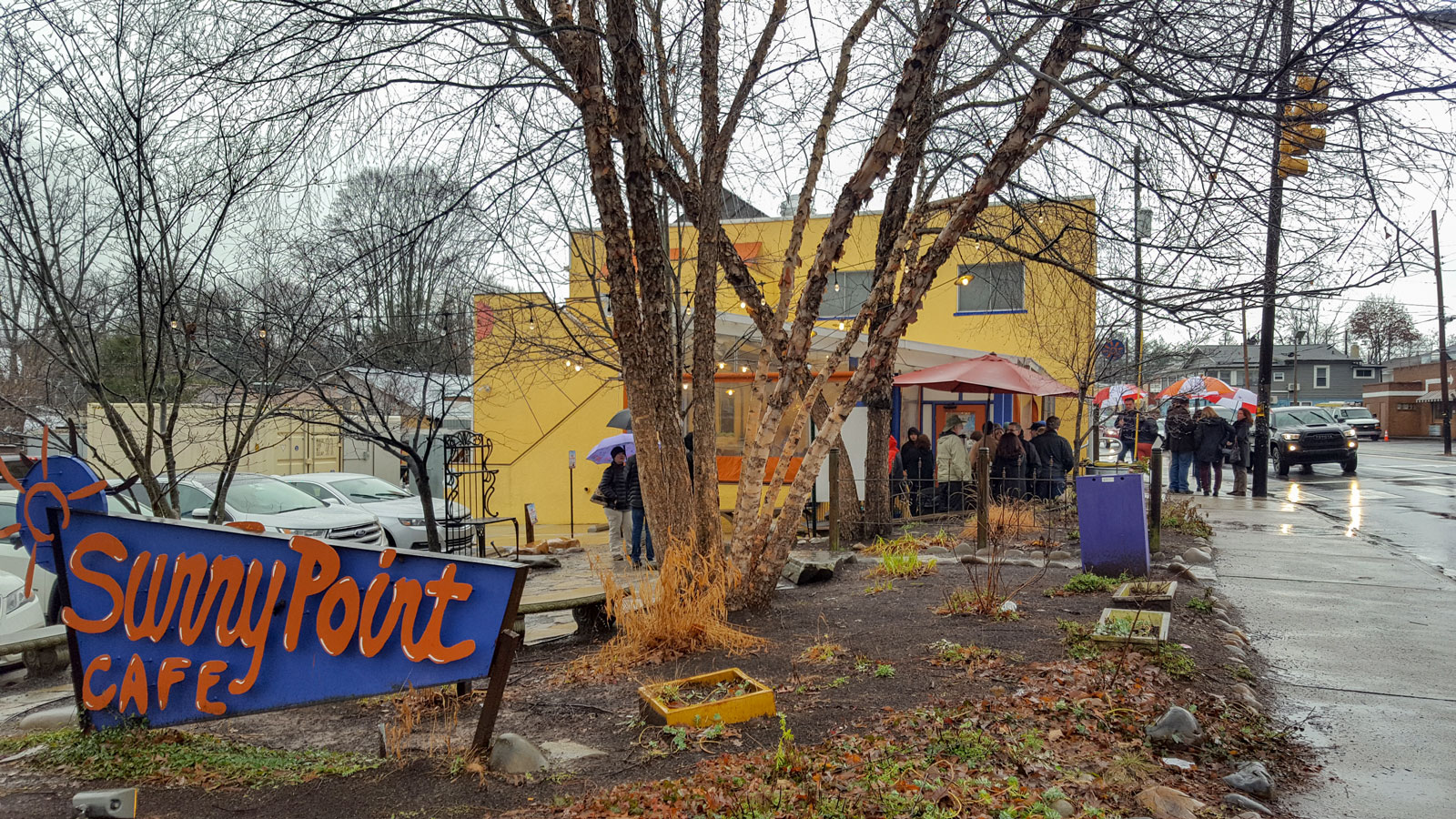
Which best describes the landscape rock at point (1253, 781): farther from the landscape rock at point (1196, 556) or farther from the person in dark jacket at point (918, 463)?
the person in dark jacket at point (918, 463)

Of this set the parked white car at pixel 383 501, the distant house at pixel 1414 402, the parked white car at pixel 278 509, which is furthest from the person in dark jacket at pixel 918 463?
the distant house at pixel 1414 402

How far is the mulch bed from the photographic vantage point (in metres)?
3.78

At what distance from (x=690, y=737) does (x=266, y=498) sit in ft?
35.1

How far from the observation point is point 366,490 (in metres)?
15.6

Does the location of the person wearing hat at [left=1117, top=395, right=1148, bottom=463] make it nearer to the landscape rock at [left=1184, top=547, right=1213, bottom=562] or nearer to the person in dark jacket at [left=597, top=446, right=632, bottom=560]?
the landscape rock at [left=1184, top=547, right=1213, bottom=562]

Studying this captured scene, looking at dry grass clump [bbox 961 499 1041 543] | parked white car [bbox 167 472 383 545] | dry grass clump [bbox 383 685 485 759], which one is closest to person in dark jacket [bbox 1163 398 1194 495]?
dry grass clump [bbox 961 499 1041 543]

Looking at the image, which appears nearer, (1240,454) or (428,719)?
(428,719)

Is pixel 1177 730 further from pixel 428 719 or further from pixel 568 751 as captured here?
pixel 428 719

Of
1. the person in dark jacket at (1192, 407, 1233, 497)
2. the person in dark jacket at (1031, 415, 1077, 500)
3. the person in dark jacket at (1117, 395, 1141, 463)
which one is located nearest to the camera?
the person in dark jacket at (1031, 415, 1077, 500)

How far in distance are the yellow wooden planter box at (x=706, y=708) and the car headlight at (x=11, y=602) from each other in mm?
6143

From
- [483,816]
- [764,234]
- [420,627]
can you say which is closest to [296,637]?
[420,627]

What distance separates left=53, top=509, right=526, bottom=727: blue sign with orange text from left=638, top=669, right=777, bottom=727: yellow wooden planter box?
0.88 m

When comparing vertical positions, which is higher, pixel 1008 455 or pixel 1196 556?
pixel 1008 455

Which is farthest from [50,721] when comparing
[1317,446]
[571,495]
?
[1317,446]
